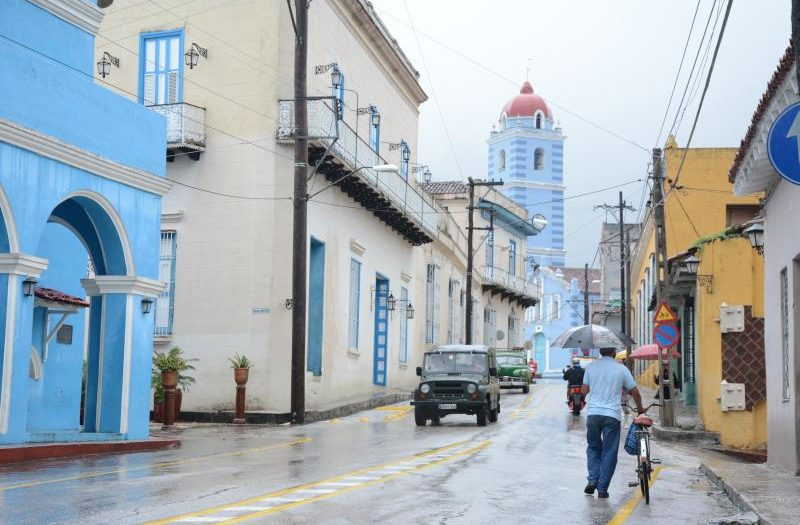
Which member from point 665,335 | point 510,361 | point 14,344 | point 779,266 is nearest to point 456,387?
point 665,335

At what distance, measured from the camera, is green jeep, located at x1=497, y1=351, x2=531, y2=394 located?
4609 centimetres

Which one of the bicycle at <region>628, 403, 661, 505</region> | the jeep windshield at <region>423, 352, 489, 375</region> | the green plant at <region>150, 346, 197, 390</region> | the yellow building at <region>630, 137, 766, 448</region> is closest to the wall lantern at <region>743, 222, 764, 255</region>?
the yellow building at <region>630, 137, 766, 448</region>

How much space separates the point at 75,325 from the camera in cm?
2220

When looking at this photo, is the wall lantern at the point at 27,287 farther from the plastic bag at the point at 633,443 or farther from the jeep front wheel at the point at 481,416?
the jeep front wheel at the point at 481,416

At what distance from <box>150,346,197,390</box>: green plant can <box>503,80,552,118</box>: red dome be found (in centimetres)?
8687

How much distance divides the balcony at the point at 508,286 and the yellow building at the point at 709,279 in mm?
16192

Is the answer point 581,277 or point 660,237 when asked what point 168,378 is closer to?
point 660,237

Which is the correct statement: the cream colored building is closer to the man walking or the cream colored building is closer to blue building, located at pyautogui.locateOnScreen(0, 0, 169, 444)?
blue building, located at pyautogui.locateOnScreen(0, 0, 169, 444)

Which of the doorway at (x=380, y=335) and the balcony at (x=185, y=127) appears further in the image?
the doorway at (x=380, y=335)

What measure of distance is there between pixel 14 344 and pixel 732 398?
15267mm

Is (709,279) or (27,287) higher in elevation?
(709,279)

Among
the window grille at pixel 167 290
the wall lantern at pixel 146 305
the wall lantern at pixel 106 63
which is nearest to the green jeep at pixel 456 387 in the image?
the window grille at pixel 167 290

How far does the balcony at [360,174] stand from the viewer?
29.5 metres

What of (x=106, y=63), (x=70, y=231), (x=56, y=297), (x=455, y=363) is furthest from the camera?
(x=106, y=63)
